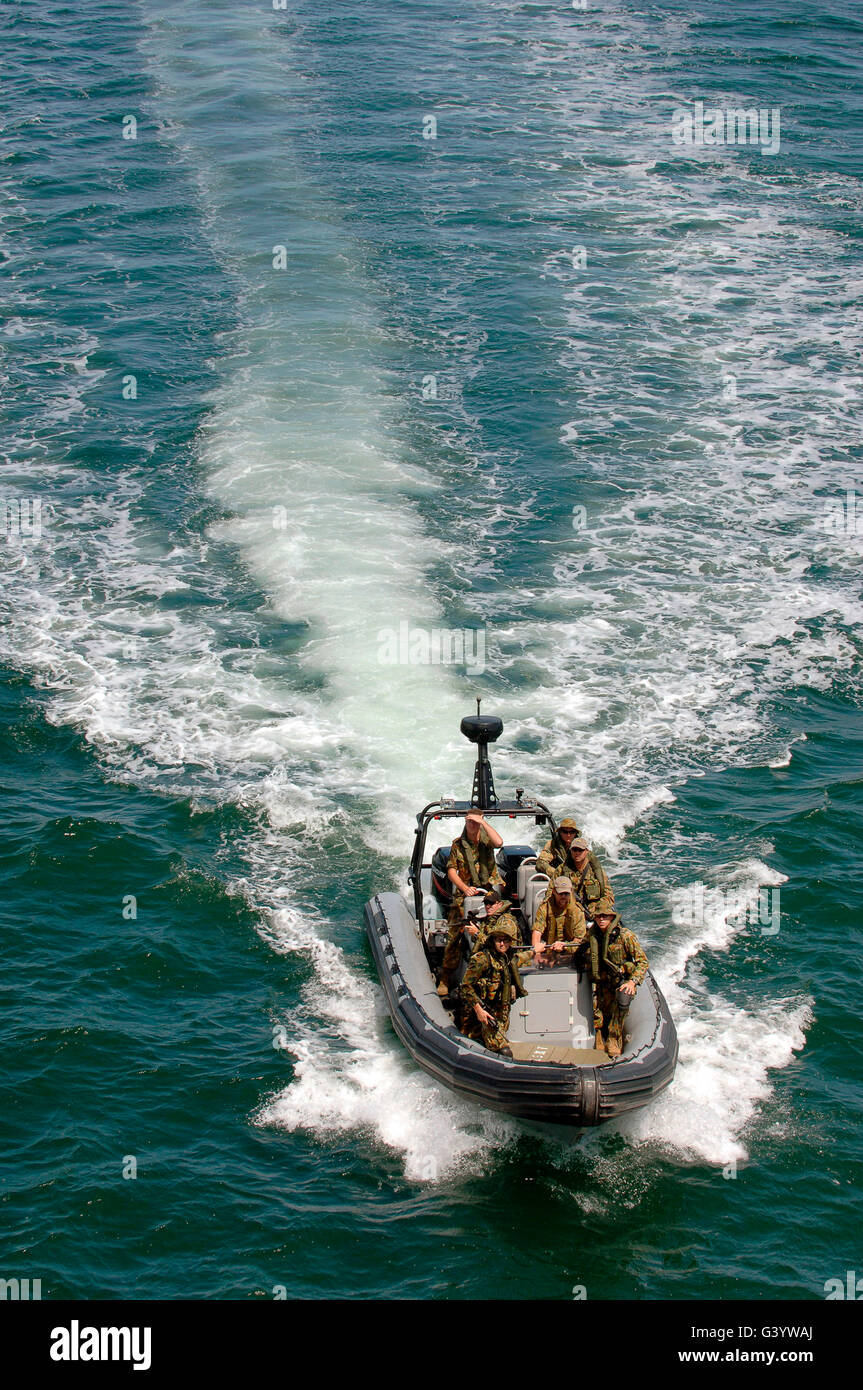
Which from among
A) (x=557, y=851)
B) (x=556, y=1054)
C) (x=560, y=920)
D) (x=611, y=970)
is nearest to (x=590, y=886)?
(x=560, y=920)

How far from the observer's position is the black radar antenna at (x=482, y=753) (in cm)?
1822

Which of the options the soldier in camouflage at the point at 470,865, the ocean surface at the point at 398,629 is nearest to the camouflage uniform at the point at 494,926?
the soldier in camouflage at the point at 470,865

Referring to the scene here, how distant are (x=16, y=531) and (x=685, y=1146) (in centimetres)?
1974

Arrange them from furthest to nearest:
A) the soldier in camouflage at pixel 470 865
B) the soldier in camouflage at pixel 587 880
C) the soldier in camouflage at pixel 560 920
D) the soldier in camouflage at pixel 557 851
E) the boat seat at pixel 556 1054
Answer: the soldier in camouflage at pixel 470 865, the soldier in camouflage at pixel 557 851, the soldier in camouflage at pixel 587 880, the soldier in camouflage at pixel 560 920, the boat seat at pixel 556 1054

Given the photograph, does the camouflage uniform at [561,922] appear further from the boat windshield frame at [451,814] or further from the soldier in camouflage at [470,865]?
the boat windshield frame at [451,814]

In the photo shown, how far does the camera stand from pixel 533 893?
1745 centimetres

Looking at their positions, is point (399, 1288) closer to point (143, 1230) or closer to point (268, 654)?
point (143, 1230)

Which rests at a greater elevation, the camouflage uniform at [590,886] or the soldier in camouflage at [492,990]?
the camouflage uniform at [590,886]

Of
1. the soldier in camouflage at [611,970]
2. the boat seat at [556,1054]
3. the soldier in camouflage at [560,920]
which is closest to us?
the boat seat at [556,1054]

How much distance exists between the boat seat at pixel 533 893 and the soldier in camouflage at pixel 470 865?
476mm

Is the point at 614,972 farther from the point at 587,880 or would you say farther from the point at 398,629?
the point at 398,629

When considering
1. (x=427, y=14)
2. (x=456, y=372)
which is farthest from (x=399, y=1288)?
(x=427, y=14)

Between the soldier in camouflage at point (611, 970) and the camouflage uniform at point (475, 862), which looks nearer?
the soldier in camouflage at point (611, 970)

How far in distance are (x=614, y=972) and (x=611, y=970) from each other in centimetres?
4
